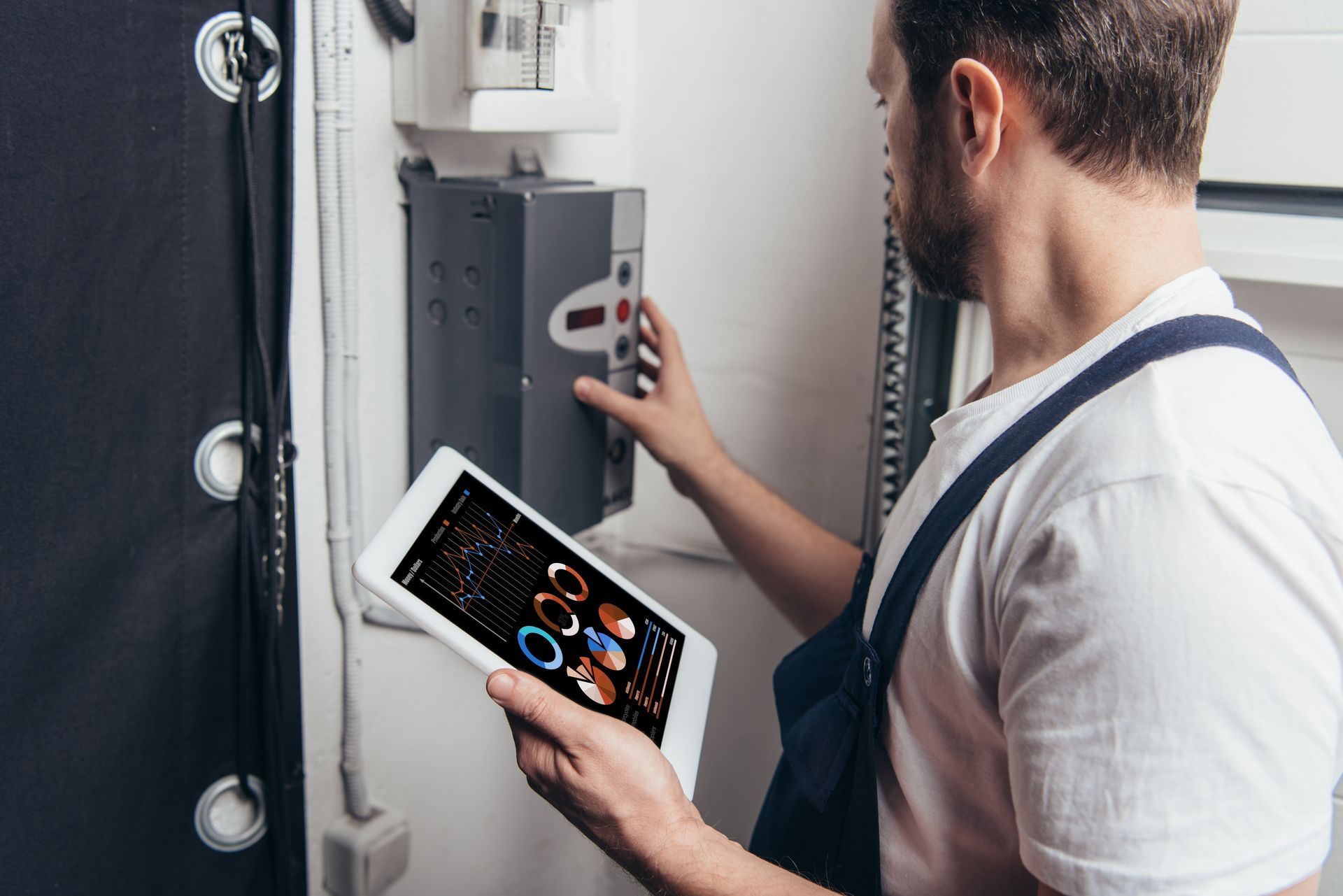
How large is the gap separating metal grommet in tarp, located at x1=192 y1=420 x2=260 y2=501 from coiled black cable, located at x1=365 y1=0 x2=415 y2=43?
43 centimetres

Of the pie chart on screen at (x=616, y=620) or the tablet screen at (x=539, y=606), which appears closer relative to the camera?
the tablet screen at (x=539, y=606)

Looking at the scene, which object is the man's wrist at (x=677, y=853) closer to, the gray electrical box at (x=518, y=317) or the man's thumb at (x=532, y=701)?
the man's thumb at (x=532, y=701)

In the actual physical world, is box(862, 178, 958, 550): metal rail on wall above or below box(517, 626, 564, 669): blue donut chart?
above

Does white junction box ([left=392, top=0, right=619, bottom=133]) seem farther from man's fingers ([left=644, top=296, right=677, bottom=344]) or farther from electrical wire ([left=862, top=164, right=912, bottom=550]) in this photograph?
electrical wire ([left=862, top=164, right=912, bottom=550])

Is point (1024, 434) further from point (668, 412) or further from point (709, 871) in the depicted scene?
point (668, 412)

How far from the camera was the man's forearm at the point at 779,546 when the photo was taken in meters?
1.13

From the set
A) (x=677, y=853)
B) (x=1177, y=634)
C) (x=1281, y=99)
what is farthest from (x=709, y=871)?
(x=1281, y=99)

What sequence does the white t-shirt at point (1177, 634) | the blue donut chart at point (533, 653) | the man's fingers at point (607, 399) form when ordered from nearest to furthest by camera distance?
1. the white t-shirt at point (1177, 634)
2. the blue donut chart at point (533, 653)
3. the man's fingers at point (607, 399)

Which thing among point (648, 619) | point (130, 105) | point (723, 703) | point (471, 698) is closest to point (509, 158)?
point (130, 105)

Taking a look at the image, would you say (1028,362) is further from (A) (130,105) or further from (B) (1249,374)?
(A) (130,105)

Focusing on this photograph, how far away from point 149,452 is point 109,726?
0.24m

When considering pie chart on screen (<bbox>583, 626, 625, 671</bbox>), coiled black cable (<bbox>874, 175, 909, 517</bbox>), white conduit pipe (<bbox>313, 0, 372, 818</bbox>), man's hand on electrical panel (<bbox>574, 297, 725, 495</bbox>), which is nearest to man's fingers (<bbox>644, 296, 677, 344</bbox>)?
man's hand on electrical panel (<bbox>574, 297, 725, 495</bbox>)

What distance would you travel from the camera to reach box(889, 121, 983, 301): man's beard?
78cm

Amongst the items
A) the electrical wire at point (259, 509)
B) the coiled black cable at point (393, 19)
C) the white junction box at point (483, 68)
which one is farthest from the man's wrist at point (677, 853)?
the coiled black cable at point (393, 19)
